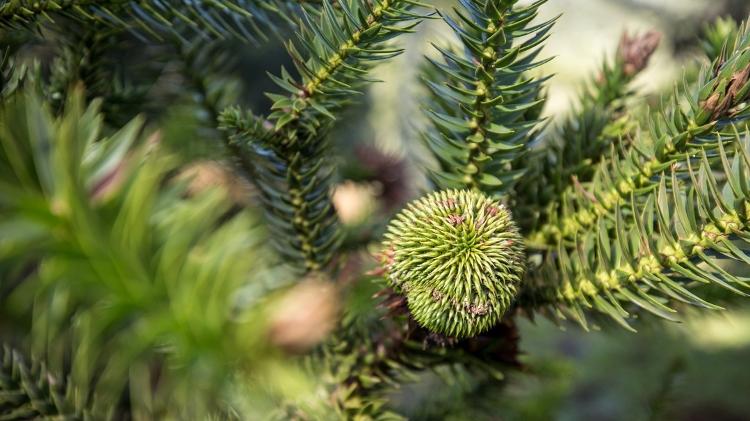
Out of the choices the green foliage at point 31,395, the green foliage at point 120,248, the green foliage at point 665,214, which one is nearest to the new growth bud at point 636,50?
the green foliage at point 665,214

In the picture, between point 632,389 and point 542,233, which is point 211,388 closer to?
point 542,233

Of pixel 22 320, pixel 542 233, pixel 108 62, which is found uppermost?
pixel 542 233

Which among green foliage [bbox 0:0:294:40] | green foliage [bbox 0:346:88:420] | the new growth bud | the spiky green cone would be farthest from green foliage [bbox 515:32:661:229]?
green foliage [bbox 0:346:88:420]

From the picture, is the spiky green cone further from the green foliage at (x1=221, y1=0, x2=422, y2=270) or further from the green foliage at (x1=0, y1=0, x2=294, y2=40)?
the green foliage at (x1=0, y1=0, x2=294, y2=40)

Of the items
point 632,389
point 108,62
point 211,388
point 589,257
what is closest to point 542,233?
point 589,257

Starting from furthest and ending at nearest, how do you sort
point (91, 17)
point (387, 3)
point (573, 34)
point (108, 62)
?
point (573, 34) < point (108, 62) < point (91, 17) < point (387, 3)

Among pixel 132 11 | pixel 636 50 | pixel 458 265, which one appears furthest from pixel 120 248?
pixel 636 50

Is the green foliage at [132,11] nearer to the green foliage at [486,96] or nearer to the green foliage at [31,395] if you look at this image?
the green foliage at [486,96]

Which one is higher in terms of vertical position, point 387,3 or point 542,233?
point 387,3
